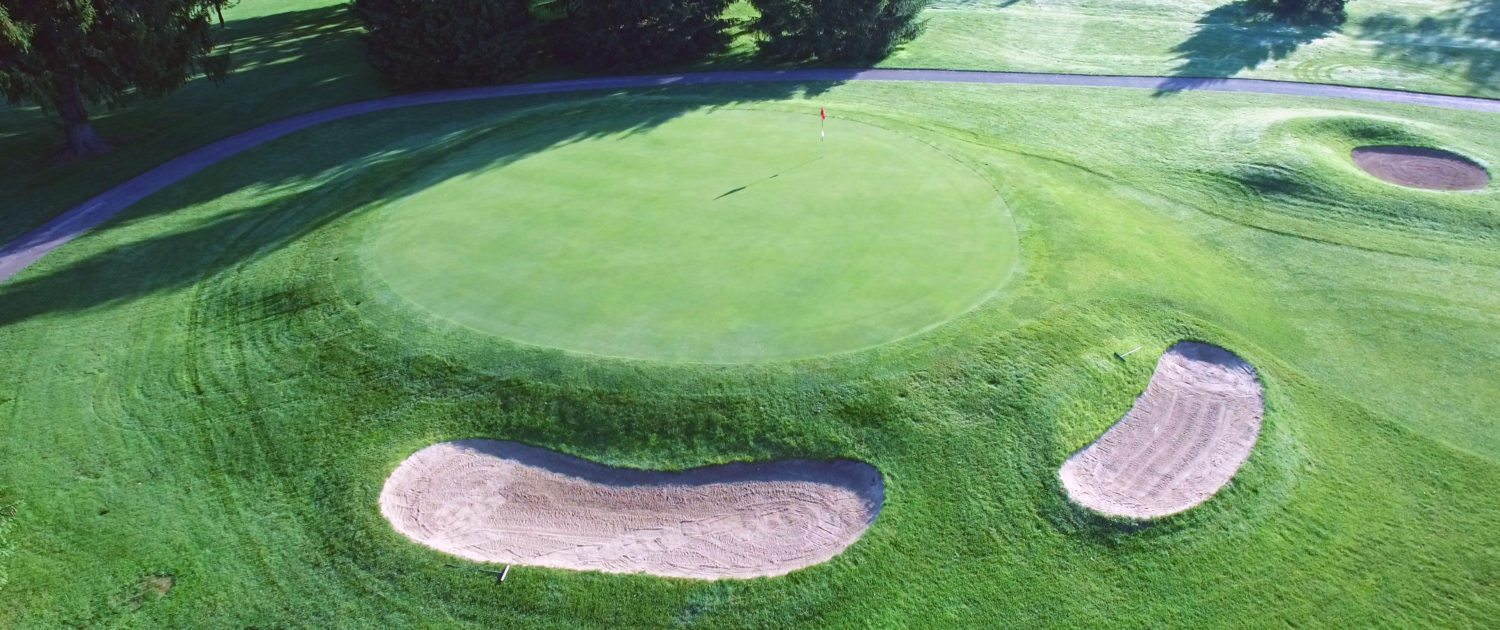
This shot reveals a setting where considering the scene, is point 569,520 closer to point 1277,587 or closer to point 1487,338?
point 1277,587

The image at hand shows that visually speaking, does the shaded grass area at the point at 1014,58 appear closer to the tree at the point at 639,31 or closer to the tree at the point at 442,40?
the tree at the point at 639,31

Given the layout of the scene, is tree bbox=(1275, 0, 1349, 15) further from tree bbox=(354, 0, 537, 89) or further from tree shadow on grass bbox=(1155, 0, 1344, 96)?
tree bbox=(354, 0, 537, 89)

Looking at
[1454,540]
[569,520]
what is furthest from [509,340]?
[1454,540]

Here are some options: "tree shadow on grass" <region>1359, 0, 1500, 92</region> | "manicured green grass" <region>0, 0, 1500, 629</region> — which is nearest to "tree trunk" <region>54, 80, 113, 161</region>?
"manicured green grass" <region>0, 0, 1500, 629</region>

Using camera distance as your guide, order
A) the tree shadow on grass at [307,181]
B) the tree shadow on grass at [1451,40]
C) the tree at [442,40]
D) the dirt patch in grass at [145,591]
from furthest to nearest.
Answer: the tree shadow on grass at [1451,40]
the tree at [442,40]
the tree shadow on grass at [307,181]
the dirt patch in grass at [145,591]

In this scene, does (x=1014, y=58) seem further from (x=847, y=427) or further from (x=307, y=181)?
(x=307, y=181)

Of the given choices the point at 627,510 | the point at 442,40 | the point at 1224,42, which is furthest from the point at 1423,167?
the point at 442,40

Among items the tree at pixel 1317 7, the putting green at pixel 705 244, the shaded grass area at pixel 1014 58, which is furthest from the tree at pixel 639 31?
the tree at pixel 1317 7
